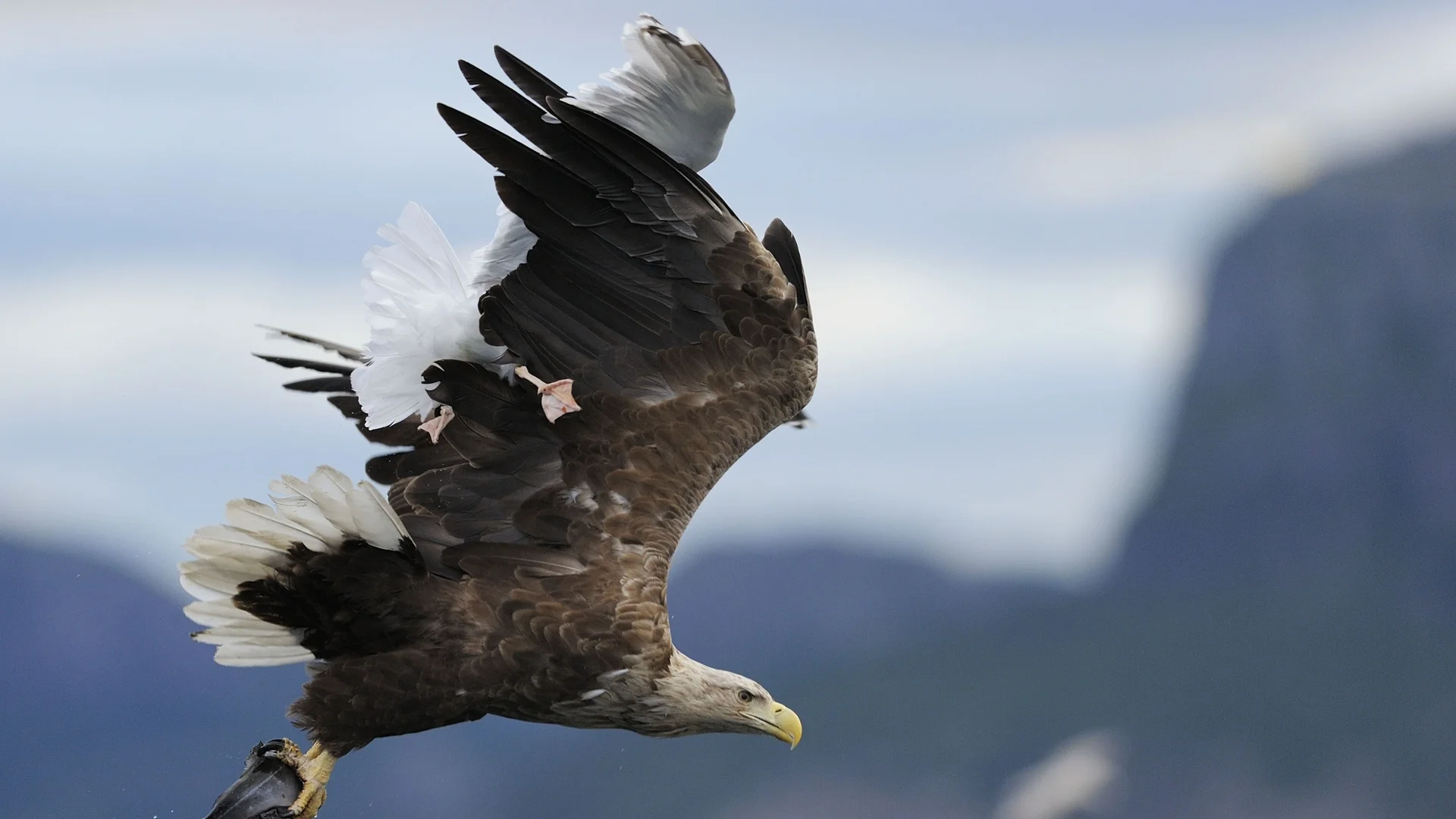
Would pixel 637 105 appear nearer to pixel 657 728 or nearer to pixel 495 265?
pixel 495 265

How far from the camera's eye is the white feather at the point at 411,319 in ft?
18.1

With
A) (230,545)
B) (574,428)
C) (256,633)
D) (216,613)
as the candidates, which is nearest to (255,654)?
(256,633)

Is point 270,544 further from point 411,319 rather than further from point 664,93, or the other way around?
point 664,93

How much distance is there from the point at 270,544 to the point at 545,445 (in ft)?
3.44

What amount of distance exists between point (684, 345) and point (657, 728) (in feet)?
4.63

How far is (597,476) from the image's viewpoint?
5.37m

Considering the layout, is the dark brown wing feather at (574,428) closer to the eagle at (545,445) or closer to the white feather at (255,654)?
the eagle at (545,445)

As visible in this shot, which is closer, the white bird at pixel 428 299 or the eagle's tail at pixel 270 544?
the eagle's tail at pixel 270 544

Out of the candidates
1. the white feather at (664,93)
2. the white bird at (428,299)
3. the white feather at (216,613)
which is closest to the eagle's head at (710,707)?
the white bird at (428,299)

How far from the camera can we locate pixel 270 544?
500cm

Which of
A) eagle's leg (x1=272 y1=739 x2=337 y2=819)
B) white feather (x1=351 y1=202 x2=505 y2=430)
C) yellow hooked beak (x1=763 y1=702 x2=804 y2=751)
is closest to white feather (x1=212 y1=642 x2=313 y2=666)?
eagle's leg (x1=272 y1=739 x2=337 y2=819)

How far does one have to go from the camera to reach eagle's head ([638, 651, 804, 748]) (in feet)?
17.0

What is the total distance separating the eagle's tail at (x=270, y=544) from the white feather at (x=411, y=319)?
2.11 ft

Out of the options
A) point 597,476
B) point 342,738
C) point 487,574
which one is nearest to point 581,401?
point 597,476
